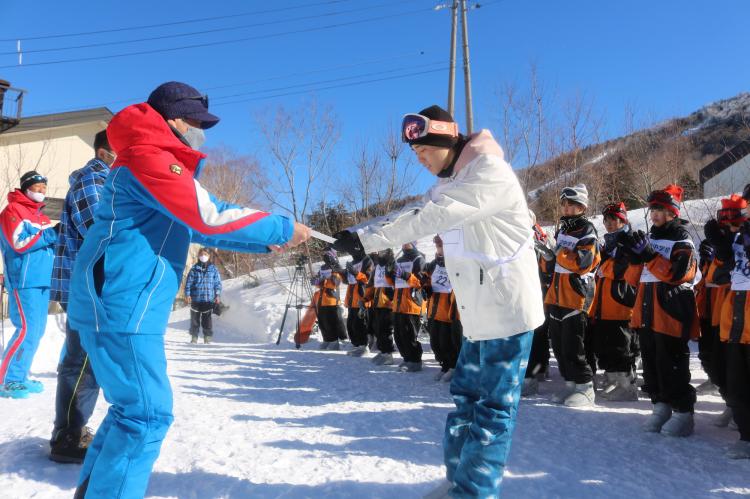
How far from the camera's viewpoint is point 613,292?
18.1 feet

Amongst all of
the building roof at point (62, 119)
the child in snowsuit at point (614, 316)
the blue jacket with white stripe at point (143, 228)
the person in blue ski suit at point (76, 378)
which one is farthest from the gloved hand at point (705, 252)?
the building roof at point (62, 119)

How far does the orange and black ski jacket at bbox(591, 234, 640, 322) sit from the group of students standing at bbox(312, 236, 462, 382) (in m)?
1.76

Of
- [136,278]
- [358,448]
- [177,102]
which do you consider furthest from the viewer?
[358,448]

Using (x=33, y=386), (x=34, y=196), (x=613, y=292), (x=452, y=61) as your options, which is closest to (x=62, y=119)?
(x=452, y=61)

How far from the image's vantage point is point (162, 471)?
2988 mm

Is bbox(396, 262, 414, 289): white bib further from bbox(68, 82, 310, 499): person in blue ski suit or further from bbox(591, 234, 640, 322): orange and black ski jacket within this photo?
bbox(68, 82, 310, 499): person in blue ski suit

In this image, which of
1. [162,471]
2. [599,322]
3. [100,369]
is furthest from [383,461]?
[599,322]

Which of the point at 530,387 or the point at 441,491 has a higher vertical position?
the point at 441,491

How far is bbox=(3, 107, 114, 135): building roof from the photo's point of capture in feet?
60.8

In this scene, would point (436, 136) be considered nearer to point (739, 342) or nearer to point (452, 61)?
point (739, 342)

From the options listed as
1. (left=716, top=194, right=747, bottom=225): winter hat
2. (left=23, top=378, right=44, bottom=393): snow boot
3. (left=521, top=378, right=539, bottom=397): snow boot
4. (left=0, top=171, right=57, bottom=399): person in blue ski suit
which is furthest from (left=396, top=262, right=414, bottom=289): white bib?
(left=23, top=378, right=44, bottom=393): snow boot

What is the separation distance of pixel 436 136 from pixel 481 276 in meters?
0.75

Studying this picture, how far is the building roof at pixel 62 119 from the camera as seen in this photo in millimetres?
18531

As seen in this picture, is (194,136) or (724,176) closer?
(194,136)
